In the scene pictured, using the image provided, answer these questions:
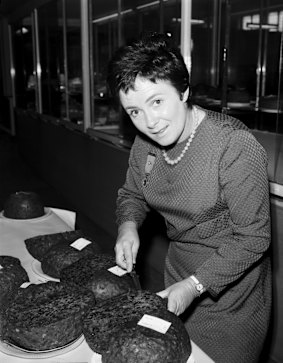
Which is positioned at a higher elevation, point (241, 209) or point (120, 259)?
point (241, 209)

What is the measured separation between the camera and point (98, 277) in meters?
1.11

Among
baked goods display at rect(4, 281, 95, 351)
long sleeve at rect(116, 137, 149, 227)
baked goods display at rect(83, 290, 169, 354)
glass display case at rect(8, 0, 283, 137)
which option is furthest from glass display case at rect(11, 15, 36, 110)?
baked goods display at rect(83, 290, 169, 354)

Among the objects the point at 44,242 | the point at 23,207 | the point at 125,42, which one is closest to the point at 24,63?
the point at 125,42

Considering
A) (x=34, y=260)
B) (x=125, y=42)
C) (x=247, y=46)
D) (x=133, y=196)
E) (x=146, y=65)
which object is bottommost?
(x=34, y=260)

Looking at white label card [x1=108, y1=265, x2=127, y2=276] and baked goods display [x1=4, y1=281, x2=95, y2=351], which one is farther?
white label card [x1=108, y1=265, x2=127, y2=276]

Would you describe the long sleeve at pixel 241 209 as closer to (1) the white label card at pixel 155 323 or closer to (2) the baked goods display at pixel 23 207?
(1) the white label card at pixel 155 323

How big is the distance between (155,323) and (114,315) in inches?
Result: 3.9

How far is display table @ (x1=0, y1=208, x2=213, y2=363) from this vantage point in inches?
36.3

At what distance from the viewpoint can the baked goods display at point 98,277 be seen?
108cm

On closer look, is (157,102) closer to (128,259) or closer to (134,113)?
(134,113)

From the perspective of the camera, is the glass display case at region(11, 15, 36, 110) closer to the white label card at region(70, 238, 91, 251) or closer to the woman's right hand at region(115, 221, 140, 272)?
the white label card at region(70, 238, 91, 251)


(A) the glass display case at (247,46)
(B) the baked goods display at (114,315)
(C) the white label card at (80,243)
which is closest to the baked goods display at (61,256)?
(C) the white label card at (80,243)

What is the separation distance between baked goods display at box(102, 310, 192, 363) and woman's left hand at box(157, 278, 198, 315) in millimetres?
112

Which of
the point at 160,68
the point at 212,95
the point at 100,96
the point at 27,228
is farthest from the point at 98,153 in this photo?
the point at 160,68
